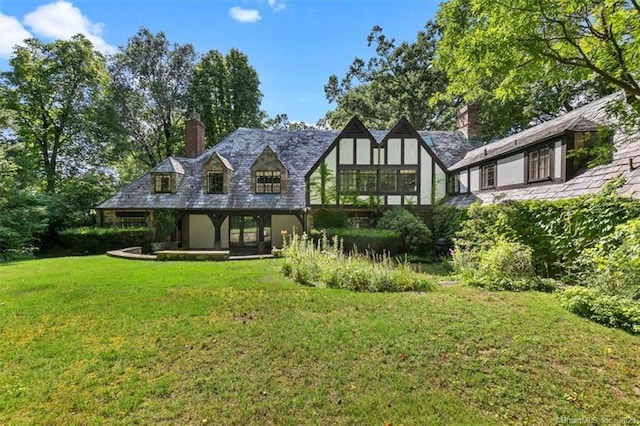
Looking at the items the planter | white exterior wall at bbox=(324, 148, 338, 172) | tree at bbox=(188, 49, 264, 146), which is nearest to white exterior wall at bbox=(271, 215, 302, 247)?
white exterior wall at bbox=(324, 148, 338, 172)

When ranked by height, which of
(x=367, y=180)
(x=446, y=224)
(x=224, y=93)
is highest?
(x=224, y=93)

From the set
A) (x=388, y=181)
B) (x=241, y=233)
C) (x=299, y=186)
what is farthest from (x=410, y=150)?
(x=241, y=233)

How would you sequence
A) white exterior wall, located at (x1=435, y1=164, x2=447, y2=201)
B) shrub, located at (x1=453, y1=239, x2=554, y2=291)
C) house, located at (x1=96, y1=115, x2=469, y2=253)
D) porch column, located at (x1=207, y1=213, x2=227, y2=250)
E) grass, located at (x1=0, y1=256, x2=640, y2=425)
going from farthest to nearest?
porch column, located at (x1=207, y1=213, x2=227, y2=250) < white exterior wall, located at (x1=435, y1=164, x2=447, y2=201) < house, located at (x1=96, y1=115, x2=469, y2=253) < shrub, located at (x1=453, y1=239, x2=554, y2=291) < grass, located at (x1=0, y1=256, x2=640, y2=425)

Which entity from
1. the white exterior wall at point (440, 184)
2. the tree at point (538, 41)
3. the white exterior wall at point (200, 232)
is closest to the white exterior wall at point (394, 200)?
the white exterior wall at point (440, 184)

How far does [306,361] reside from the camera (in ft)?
13.2

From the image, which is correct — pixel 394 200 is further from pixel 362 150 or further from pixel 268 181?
pixel 268 181

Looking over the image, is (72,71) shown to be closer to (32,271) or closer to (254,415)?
(32,271)

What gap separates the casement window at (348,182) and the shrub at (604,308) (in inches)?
432

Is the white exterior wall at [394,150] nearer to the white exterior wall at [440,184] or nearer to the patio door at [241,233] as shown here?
the white exterior wall at [440,184]

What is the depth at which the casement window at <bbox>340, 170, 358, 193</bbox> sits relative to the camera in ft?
53.7

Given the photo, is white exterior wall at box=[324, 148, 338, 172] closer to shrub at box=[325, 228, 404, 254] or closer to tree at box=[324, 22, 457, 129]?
shrub at box=[325, 228, 404, 254]

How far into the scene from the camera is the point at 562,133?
10.2m

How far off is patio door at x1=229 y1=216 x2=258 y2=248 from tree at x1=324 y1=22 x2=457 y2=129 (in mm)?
17146

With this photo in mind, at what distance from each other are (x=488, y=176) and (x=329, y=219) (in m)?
7.81
